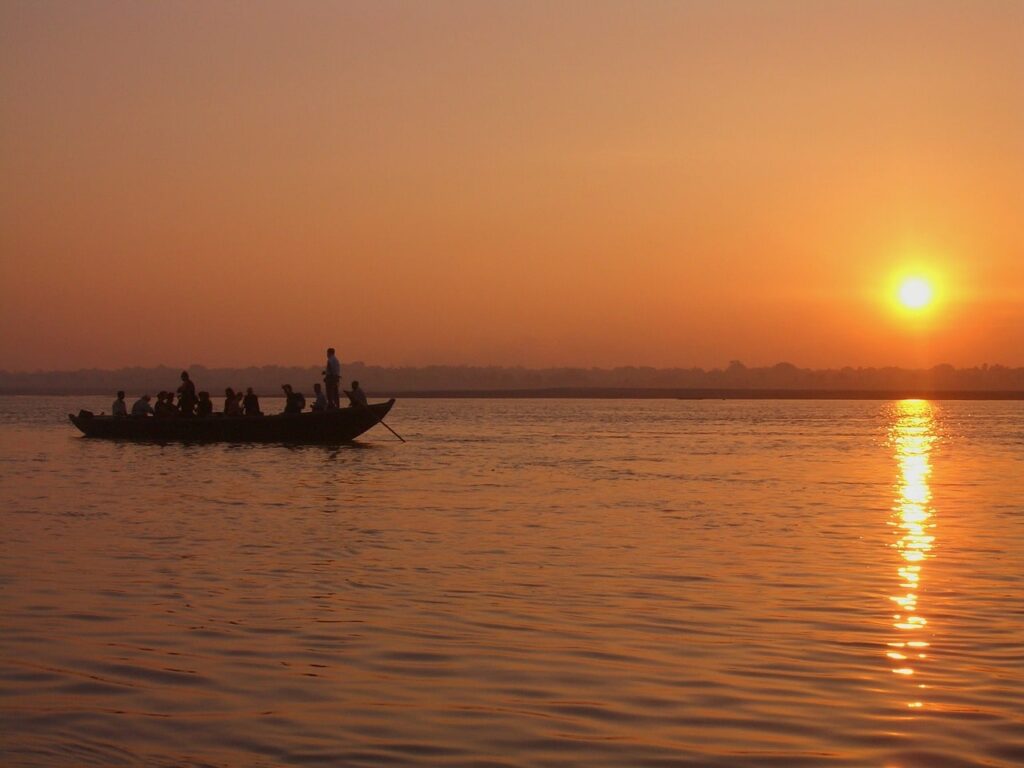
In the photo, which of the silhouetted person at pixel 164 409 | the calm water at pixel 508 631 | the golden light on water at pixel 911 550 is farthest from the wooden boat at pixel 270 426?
the golden light on water at pixel 911 550

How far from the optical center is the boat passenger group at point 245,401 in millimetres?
39875

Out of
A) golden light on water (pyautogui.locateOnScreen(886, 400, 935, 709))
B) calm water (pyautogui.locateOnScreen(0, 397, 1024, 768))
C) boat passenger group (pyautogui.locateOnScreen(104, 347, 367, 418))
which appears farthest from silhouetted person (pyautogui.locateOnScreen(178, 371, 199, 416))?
golden light on water (pyautogui.locateOnScreen(886, 400, 935, 709))

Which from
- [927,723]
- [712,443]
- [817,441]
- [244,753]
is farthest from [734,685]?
[817,441]

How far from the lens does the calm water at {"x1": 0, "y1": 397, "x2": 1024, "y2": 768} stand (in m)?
6.98

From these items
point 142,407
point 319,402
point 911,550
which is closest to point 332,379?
point 319,402

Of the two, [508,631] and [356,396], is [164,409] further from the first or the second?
[508,631]

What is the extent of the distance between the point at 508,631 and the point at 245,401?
1272 inches

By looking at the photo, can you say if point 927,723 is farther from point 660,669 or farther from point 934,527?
point 934,527

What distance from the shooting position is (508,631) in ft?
33.0

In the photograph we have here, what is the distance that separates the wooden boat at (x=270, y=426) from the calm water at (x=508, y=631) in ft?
52.7

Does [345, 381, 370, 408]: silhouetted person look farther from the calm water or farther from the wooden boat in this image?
the calm water

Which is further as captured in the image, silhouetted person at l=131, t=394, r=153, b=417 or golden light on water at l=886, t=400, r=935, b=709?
silhouetted person at l=131, t=394, r=153, b=417

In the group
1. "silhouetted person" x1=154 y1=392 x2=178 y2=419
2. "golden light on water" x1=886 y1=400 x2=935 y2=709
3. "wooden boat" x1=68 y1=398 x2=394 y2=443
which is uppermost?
"silhouetted person" x1=154 y1=392 x2=178 y2=419

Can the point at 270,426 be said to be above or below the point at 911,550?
above
